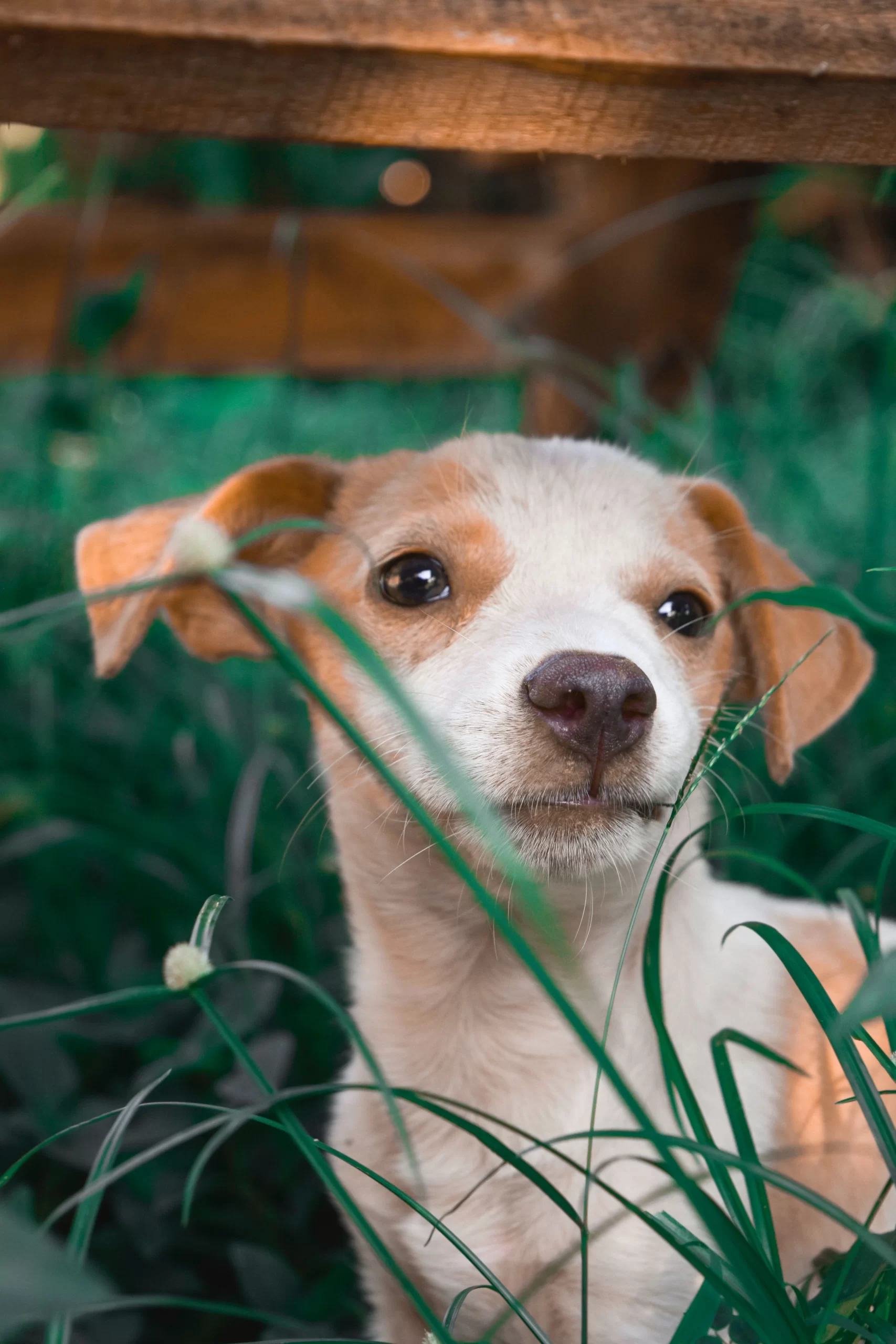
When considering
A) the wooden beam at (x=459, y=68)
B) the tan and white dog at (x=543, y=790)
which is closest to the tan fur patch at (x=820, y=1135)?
the tan and white dog at (x=543, y=790)

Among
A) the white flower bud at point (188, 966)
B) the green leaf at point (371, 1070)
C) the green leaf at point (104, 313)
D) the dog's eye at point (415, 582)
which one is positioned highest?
the green leaf at point (104, 313)

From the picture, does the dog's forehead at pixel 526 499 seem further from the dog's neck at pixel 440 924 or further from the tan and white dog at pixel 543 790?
the dog's neck at pixel 440 924

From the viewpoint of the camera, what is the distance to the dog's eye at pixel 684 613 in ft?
5.25

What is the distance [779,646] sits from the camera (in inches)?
65.0

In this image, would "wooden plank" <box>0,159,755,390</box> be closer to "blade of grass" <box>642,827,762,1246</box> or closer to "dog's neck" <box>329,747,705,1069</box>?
"dog's neck" <box>329,747,705,1069</box>

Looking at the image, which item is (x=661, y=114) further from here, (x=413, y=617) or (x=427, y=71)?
(x=413, y=617)

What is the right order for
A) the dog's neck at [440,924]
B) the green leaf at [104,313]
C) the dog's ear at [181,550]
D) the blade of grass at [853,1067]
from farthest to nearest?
the green leaf at [104,313], the dog's neck at [440,924], the dog's ear at [181,550], the blade of grass at [853,1067]

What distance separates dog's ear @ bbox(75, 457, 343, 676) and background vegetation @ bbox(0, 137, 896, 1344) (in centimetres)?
24

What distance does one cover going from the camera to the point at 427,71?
1206 mm

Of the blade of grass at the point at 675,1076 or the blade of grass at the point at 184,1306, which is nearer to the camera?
the blade of grass at the point at 184,1306

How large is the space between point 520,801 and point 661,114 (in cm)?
81

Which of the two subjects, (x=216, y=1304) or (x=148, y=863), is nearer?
(x=216, y=1304)

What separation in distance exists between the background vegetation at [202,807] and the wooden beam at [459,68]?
593 mm

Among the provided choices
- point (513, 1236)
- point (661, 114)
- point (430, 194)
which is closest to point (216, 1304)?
point (513, 1236)
